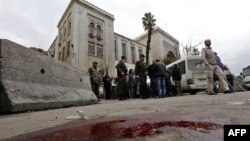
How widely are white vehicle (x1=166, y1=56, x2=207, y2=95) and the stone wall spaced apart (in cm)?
708

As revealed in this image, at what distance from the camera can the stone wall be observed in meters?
4.79

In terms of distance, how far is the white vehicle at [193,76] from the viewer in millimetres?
12617

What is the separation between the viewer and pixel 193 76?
42.0 feet

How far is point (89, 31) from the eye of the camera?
30047mm

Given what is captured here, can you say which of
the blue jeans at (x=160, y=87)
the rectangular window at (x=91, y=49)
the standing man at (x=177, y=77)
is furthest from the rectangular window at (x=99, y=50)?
the blue jeans at (x=160, y=87)

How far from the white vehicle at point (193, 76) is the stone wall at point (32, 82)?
7.08 m

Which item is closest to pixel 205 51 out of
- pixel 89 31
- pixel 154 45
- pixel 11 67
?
pixel 11 67

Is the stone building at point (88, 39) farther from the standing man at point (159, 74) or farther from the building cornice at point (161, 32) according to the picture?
the standing man at point (159, 74)

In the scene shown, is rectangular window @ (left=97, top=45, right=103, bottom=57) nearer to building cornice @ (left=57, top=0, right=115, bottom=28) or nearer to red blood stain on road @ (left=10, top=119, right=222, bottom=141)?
building cornice @ (left=57, top=0, right=115, bottom=28)

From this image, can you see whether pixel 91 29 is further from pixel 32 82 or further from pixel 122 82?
pixel 32 82

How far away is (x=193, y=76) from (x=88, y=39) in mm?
18691

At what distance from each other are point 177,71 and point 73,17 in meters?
19.2

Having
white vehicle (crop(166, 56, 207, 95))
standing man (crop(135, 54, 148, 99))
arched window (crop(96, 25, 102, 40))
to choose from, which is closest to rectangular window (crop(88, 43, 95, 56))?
arched window (crop(96, 25, 102, 40))

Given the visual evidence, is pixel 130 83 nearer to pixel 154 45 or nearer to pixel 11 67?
pixel 11 67
